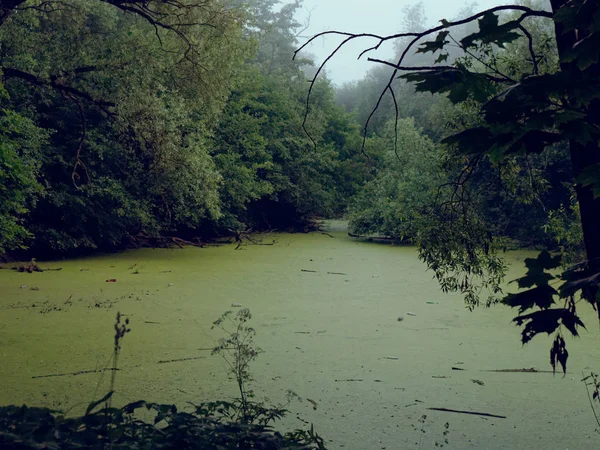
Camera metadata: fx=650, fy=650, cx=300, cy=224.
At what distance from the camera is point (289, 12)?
103 feet

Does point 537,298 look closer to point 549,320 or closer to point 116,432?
point 549,320

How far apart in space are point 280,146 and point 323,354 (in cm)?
950

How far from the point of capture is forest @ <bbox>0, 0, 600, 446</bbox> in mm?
1688

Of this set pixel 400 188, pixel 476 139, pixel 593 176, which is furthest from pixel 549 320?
pixel 400 188

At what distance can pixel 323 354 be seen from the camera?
172 inches

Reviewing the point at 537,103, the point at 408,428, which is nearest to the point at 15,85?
the point at 408,428

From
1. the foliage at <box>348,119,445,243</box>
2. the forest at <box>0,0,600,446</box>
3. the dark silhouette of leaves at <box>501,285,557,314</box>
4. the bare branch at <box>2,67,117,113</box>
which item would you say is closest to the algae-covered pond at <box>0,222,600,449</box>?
the forest at <box>0,0,600,446</box>

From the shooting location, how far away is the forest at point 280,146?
5.54ft

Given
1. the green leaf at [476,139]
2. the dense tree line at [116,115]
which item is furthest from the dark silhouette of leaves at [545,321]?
the dense tree line at [116,115]

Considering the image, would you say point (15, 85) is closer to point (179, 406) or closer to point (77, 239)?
point (77, 239)

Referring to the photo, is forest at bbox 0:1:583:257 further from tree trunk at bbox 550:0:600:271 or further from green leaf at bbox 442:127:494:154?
green leaf at bbox 442:127:494:154

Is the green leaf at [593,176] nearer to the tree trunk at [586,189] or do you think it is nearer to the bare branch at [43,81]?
the tree trunk at [586,189]

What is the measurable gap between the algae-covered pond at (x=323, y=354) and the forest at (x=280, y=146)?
45 centimetres

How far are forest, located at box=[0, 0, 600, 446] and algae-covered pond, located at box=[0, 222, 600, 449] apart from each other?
446 mm
